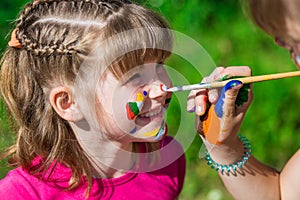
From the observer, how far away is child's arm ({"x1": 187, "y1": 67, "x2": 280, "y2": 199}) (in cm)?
139

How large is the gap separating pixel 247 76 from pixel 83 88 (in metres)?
0.37

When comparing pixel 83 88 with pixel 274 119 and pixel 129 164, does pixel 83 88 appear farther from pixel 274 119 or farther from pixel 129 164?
pixel 274 119

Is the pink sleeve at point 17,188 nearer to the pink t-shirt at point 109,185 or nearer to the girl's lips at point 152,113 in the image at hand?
the pink t-shirt at point 109,185

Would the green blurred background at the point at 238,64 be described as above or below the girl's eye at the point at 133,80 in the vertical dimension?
below

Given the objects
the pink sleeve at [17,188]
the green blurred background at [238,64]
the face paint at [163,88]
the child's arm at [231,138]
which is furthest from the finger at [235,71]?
the green blurred background at [238,64]

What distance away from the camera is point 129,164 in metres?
1.63

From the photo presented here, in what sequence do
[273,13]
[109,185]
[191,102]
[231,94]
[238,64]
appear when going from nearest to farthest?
[273,13] < [231,94] < [191,102] < [109,185] < [238,64]

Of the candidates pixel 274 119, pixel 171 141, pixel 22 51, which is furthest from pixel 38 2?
pixel 274 119

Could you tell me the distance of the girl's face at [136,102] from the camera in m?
Result: 1.44

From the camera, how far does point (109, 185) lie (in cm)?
158

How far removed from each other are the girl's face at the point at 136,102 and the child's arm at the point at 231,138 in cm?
8

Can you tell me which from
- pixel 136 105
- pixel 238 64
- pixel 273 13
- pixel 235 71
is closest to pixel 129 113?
pixel 136 105

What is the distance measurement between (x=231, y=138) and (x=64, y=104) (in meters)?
0.39

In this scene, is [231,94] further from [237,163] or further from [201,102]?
[237,163]
